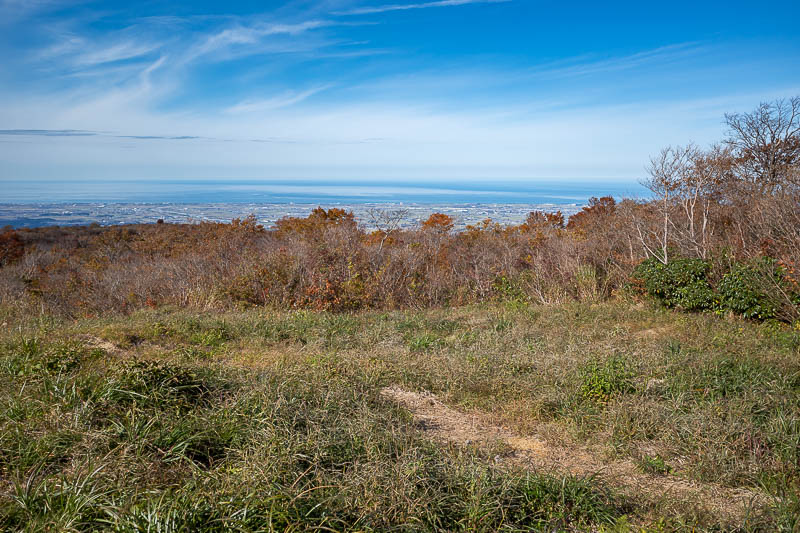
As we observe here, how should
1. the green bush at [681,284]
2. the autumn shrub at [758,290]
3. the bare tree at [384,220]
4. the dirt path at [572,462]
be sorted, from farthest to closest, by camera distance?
the bare tree at [384,220] → the green bush at [681,284] → the autumn shrub at [758,290] → the dirt path at [572,462]

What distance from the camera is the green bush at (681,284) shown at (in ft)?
29.1

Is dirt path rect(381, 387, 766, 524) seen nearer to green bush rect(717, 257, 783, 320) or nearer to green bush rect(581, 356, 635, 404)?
green bush rect(581, 356, 635, 404)

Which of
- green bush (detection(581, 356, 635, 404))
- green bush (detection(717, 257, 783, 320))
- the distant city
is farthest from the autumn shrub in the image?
the distant city

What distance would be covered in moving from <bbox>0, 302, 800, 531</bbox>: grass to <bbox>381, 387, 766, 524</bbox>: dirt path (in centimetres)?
9

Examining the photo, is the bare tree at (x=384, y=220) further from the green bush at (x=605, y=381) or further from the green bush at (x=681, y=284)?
the green bush at (x=605, y=381)

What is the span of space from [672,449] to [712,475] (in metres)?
0.37

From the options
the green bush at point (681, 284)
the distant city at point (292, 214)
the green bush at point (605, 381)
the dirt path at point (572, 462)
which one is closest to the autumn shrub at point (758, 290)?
the green bush at point (681, 284)

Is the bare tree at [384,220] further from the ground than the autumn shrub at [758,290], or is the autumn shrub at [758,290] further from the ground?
the bare tree at [384,220]

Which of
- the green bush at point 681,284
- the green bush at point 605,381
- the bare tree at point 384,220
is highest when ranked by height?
the bare tree at point 384,220

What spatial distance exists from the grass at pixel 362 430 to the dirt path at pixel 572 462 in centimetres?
9

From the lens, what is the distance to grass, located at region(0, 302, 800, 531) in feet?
8.91

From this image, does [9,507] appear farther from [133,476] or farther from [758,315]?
[758,315]

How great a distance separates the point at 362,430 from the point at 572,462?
1.66m

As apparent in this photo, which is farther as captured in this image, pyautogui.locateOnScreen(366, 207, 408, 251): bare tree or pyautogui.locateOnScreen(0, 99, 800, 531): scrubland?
pyautogui.locateOnScreen(366, 207, 408, 251): bare tree
